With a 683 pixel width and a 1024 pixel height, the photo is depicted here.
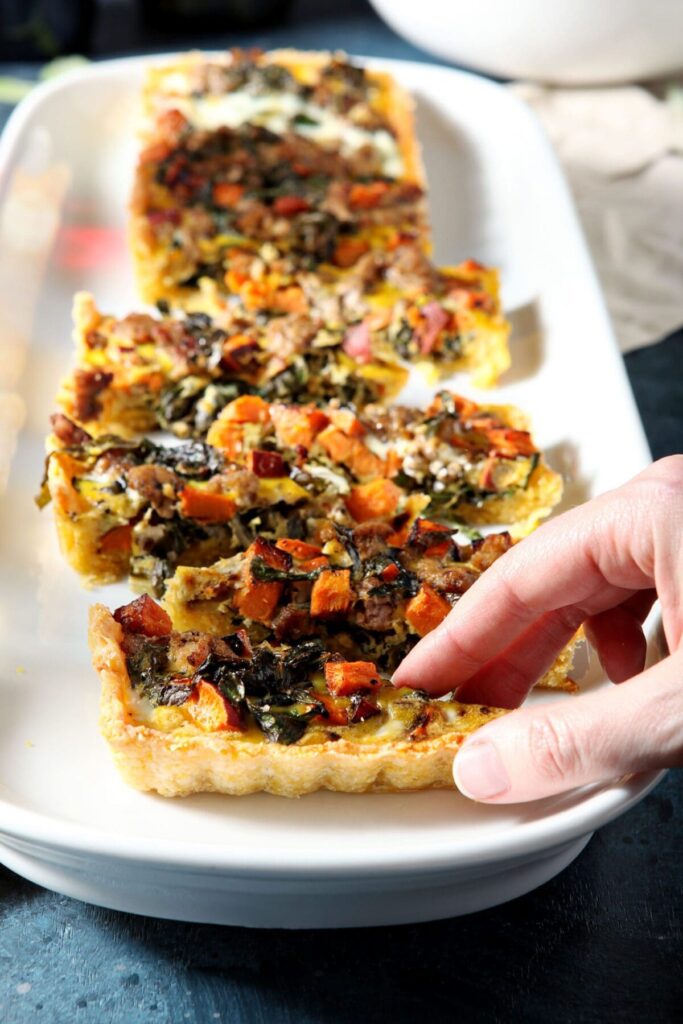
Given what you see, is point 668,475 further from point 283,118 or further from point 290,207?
point 283,118

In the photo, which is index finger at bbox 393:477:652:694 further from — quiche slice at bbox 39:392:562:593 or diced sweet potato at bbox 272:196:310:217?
diced sweet potato at bbox 272:196:310:217

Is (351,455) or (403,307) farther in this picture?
(403,307)

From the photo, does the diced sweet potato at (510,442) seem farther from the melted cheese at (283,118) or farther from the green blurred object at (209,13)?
the green blurred object at (209,13)

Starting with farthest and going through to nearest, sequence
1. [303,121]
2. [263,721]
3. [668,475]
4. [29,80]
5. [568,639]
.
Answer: [29,80], [303,121], [568,639], [263,721], [668,475]

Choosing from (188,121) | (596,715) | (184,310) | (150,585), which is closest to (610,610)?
(596,715)

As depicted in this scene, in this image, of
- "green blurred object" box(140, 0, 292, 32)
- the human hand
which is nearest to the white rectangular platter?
the human hand

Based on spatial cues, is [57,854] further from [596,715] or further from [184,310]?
[184,310]

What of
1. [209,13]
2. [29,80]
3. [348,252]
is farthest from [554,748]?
[209,13]

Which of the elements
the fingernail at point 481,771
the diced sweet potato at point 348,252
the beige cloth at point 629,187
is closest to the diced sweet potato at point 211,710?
the fingernail at point 481,771
